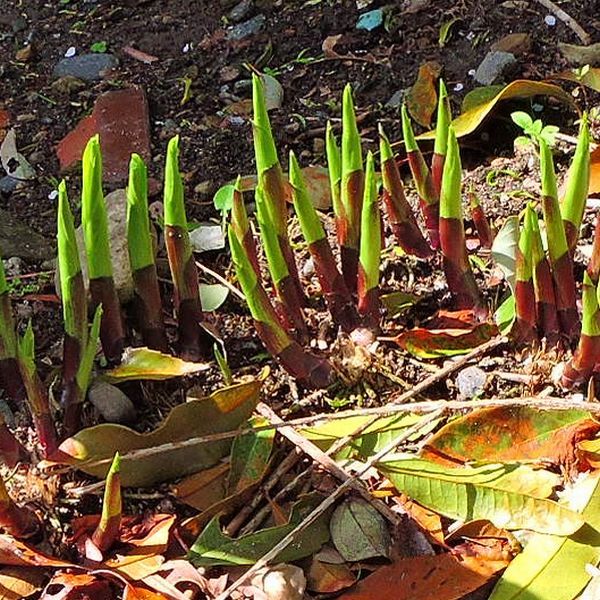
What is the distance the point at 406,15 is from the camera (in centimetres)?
221

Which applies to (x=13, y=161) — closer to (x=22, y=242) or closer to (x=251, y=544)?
(x=22, y=242)

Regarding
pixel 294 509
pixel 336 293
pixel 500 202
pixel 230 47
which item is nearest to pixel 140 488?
pixel 294 509

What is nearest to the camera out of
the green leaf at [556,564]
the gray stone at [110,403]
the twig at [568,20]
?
the green leaf at [556,564]

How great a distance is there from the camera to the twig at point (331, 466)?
1.39m

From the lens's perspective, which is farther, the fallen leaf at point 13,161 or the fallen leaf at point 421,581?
the fallen leaf at point 13,161

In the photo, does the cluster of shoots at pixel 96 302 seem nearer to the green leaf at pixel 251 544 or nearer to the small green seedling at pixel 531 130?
the green leaf at pixel 251 544

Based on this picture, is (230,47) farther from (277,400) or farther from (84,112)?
(277,400)

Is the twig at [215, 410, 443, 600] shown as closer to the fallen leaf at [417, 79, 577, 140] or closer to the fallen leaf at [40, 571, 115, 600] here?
the fallen leaf at [40, 571, 115, 600]

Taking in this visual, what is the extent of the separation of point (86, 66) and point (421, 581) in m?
1.36

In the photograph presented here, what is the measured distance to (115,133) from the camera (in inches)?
80.3

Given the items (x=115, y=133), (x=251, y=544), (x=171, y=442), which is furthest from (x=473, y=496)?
(x=115, y=133)

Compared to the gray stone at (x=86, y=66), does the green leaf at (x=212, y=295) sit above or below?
below

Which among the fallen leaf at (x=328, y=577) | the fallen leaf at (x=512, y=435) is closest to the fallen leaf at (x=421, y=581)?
the fallen leaf at (x=328, y=577)

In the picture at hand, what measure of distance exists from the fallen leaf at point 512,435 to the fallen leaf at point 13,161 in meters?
0.95
